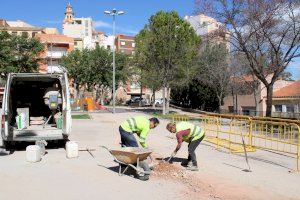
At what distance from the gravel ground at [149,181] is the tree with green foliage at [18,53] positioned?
44419 mm

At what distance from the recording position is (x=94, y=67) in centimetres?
6969

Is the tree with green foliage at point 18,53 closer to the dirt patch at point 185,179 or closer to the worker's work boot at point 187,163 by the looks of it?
the worker's work boot at point 187,163

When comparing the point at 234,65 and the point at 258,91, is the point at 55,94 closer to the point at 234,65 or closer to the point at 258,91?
the point at 234,65

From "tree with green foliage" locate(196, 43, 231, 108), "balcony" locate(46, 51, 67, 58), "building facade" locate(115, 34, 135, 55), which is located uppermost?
"building facade" locate(115, 34, 135, 55)

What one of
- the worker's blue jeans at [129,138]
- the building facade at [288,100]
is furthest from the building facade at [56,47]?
the worker's blue jeans at [129,138]

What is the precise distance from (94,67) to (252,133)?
2150 inches

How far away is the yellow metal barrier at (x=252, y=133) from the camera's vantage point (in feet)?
48.7

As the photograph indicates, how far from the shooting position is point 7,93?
597 inches

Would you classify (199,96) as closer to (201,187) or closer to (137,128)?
(137,128)

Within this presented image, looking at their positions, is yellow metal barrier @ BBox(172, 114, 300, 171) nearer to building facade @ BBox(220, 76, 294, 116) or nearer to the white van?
the white van

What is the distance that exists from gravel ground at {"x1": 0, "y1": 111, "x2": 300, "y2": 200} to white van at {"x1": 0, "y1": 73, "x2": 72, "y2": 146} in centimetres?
80

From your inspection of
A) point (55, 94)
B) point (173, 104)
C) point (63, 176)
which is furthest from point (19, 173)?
point (173, 104)

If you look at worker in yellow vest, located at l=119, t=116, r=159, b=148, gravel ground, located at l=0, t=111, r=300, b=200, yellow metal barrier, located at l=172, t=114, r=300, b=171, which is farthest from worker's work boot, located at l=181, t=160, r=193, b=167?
yellow metal barrier, located at l=172, t=114, r=300, b=171

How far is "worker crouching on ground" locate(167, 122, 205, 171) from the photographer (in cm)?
1115
